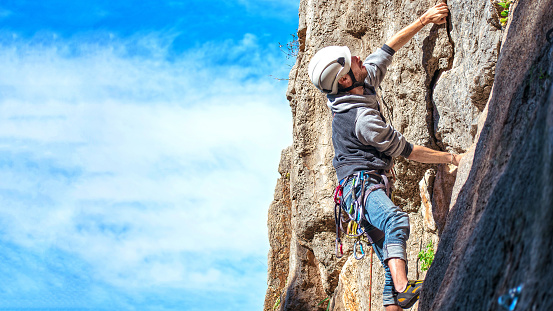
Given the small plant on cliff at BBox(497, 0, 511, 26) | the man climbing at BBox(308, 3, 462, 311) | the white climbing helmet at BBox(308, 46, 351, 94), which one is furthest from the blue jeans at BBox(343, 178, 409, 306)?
the small plant on cliff at BBox(497, 0, 511, 26)

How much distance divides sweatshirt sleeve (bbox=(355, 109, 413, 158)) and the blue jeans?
1.04 feet

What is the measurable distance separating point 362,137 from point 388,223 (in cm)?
82

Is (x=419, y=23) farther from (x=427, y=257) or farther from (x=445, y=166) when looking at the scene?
(x=427, y=257)

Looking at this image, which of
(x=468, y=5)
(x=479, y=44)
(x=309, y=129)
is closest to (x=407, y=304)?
(x=479, y=44)

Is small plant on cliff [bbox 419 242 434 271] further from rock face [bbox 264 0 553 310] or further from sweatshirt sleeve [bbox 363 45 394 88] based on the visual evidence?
sweatshirt sleeve [bbox 363 45 394 88]

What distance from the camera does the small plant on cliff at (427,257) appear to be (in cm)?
566

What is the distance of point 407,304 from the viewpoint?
4207 millimetres

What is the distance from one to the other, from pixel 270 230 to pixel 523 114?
9005mm

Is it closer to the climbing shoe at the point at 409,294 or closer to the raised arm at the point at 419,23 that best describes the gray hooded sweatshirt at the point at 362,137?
the raised arm at the point at 419,23

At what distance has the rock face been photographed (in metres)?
2.19

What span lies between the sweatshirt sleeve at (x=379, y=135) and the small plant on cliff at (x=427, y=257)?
1.45 meters

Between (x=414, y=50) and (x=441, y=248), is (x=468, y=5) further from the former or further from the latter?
(x=441, y=248)

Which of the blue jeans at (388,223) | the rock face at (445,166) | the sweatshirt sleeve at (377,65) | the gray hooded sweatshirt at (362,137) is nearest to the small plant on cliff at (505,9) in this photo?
the rock face at (445,166)

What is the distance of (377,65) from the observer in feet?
17.5
